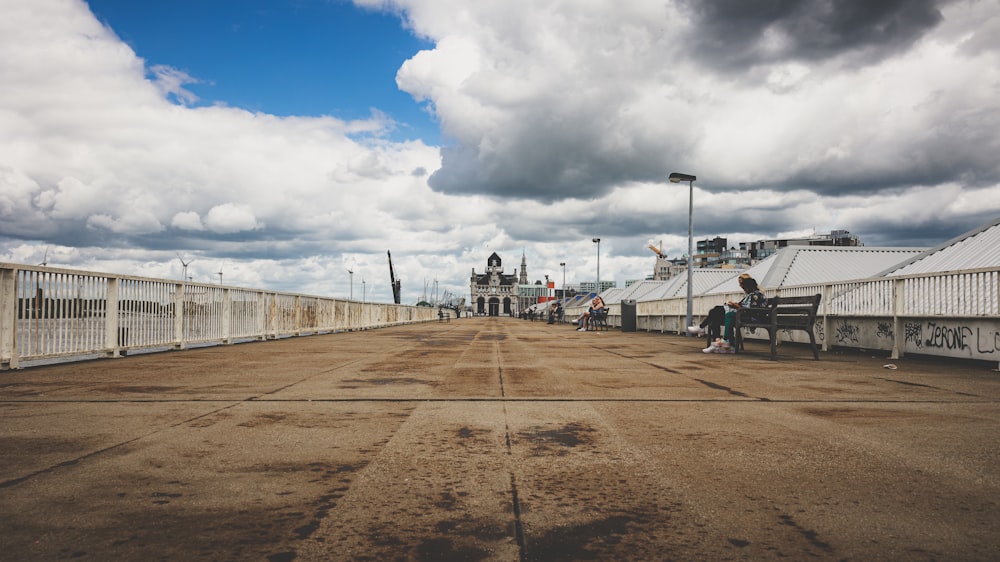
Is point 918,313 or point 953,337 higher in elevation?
point 918,313

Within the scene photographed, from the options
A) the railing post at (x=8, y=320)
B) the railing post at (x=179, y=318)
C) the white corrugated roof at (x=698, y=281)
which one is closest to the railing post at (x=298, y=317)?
the railing post at (x=179, y=318)

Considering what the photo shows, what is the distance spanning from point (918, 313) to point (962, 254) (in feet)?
8.37

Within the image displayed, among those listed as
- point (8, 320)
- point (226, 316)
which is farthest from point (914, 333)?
point (226, 316)

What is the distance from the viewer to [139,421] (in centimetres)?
443

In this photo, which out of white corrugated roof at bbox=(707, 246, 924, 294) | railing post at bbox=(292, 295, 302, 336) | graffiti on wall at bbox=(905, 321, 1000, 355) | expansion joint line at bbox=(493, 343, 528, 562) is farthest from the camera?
white corrugated roof at bbox=(707, 246, 924, 294)

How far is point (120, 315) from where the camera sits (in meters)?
10.3

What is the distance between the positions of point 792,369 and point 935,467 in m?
5.64

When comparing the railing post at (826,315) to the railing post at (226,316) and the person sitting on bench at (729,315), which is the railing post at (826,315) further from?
the railing post at (226,316)

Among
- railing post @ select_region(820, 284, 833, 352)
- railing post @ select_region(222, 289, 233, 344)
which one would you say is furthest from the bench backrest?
railing post @ select_region(222, 289, 233, 344)

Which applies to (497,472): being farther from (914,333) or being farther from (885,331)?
(885,331)

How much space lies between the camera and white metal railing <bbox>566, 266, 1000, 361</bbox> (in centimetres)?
862

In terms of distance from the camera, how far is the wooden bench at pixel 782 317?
9.92m

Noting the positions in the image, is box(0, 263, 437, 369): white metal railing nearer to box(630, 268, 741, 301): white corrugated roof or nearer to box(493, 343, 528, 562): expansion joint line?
box(493, 343, 528, 562): expansion joint line

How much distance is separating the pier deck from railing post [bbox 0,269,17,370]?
2235mm
